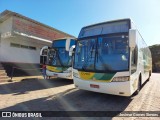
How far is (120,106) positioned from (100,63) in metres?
1.73

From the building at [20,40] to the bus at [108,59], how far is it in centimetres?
829

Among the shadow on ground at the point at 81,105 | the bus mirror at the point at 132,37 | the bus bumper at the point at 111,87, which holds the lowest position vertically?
the shadow on ground at the point at 81,105

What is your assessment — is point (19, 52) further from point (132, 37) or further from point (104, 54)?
point (132, 37)

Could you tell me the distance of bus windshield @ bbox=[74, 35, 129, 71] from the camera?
600 centimetres

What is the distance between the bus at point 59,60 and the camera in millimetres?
11047

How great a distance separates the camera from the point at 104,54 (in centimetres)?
639

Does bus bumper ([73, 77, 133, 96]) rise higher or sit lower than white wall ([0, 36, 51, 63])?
lower

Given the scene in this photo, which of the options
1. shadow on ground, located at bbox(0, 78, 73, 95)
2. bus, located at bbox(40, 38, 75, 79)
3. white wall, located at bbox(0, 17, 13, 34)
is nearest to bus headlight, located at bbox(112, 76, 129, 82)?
shadow on ground, located at bbox(0, 78, 73, 95)

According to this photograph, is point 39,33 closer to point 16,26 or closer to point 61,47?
point 16,26

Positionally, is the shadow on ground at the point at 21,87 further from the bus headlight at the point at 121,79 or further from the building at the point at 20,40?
the bus headlight at the point at 121,79

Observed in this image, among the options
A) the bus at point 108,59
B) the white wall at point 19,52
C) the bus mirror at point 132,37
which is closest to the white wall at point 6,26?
the white wall at point 19,52

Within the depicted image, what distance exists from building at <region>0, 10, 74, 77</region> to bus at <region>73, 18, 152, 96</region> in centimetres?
829

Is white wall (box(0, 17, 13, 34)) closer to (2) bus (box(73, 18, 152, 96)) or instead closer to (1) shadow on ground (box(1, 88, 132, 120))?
(2) bus (box(73, 18, 152, 96))

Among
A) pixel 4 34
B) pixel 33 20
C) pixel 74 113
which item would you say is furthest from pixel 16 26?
pixel 74 113
